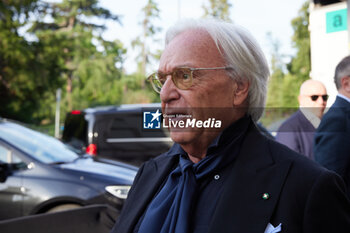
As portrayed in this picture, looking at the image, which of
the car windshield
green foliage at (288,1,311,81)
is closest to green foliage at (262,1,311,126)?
green foliage at (288,1,311,81)

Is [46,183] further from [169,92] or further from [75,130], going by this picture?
[75,130]

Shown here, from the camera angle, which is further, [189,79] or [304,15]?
[304,15]

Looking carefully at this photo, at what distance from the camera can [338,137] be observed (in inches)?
99.1

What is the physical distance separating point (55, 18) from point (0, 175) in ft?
110

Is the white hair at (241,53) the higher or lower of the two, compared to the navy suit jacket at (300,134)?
higher

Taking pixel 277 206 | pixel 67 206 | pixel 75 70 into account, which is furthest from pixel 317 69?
pixel 75 70

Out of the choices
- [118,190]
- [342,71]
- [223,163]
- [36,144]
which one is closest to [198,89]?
[223,163]

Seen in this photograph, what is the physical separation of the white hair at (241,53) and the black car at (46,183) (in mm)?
2877

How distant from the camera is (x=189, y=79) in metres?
1.57

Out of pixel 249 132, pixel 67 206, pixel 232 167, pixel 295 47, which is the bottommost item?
pixel 67 206

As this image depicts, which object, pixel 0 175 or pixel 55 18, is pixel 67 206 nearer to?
pixel 0 175

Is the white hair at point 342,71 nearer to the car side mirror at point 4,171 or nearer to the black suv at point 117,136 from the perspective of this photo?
the car side mirror at point 4,171

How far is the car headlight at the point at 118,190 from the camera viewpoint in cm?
428

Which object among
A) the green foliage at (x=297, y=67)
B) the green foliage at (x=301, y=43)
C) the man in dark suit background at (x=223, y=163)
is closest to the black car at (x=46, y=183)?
the man in dark suit background at (x=223, y=163)
